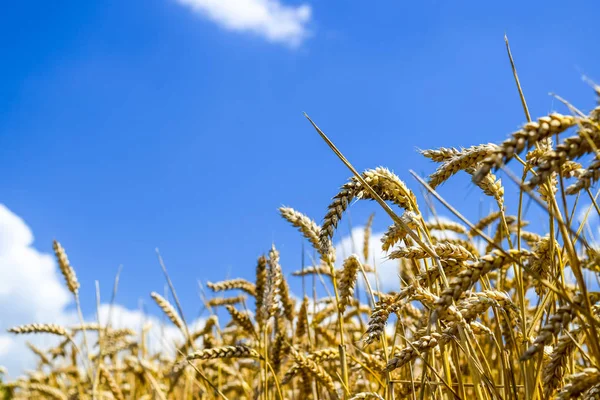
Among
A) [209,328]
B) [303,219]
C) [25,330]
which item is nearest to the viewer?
[303,219]

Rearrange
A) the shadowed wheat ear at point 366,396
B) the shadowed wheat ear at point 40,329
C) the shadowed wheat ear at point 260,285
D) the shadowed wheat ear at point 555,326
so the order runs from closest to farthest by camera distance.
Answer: the shadowed wheat ear at point 555,326 < the shadowed wheat ear at point 366,396 < the shadowed wheat ear at point 260,285 < the shadowed wheat ear at point 40,329

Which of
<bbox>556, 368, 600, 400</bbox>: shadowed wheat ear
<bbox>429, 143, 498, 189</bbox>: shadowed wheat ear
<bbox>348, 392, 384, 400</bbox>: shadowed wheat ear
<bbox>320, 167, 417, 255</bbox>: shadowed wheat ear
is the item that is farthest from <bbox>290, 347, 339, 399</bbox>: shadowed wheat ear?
<bbox>556, 368, 600, 400</bbox>: shadowed wheat ear

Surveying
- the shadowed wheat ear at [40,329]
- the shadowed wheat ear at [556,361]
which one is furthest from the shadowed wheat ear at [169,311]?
the shadowed wheat ear at [556,361]

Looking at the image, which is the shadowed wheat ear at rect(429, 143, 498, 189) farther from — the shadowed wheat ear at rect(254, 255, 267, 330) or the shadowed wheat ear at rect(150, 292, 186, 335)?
the shadowed wheat ear at rect(150, 292, 186, 335)

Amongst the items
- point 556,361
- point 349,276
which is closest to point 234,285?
point 349,276

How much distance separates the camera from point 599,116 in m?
0.99

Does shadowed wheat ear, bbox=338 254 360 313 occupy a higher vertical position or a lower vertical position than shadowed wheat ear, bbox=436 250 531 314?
higher

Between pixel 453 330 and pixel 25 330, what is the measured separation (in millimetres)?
3034

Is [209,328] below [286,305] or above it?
above

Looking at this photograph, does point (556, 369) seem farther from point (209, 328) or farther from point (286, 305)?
point (209, 328)

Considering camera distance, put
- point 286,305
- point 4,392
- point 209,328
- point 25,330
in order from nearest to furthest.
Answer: point 286,305 → point 25,330 → point 209,328 → point 4,392

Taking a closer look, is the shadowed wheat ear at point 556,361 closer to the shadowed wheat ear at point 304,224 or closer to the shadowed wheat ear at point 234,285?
the shadowed wheat ear at point 304,224

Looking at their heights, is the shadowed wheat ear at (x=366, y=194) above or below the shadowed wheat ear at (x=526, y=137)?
above

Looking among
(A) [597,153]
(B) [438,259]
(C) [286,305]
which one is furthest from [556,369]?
(C) [286,305]
